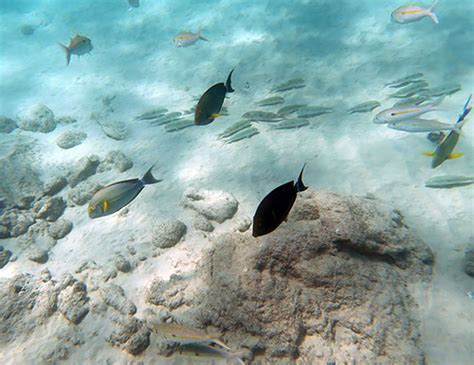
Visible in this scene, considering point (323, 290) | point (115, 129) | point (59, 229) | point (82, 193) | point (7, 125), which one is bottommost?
point (323, 290)

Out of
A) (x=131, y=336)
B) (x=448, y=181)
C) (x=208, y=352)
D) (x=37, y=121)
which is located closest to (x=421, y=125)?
(x=448, y=181)

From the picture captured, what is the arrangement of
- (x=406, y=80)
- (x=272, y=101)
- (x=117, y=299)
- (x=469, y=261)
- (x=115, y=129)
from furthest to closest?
(x=115, y=129), (x=272, y=101), (x=406, y=80), (x=117, y=299), (x=469, y=261)

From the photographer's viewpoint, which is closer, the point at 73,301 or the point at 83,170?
the point at 73,301

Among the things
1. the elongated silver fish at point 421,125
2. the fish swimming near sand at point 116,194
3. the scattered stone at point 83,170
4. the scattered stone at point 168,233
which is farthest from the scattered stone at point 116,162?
the elongated silver fish at point 421,125

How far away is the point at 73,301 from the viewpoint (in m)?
3.97

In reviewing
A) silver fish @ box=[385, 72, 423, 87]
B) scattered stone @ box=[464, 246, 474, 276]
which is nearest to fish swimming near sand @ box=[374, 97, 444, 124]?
scattered stone @ box=[464, 246, 474, 276]

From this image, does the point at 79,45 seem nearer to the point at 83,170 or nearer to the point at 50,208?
the point at 83,170

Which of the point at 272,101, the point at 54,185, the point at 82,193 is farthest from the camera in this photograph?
the point at 272,101

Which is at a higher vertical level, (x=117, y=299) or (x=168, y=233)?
(x=168, y=233)

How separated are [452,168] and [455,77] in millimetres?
5565

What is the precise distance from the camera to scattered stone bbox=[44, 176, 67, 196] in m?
6.60

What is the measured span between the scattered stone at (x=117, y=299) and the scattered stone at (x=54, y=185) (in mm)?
3775

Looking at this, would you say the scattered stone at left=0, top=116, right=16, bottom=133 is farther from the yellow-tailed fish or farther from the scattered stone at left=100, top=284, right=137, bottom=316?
the yellow-tailed fish

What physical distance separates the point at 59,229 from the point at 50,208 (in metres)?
0.77
